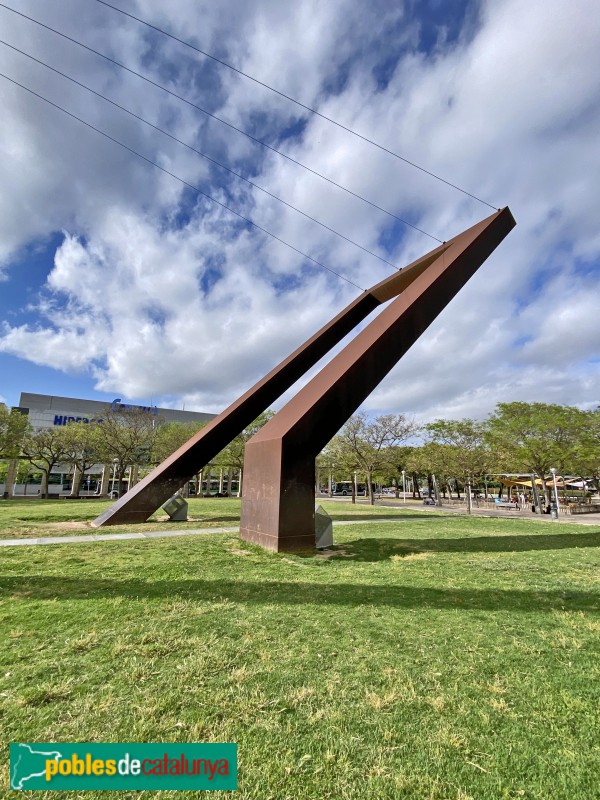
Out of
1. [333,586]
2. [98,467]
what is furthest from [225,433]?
[98,467]

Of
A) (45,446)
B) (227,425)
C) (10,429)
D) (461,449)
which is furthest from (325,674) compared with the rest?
(45,446)

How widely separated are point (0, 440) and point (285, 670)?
3734cm

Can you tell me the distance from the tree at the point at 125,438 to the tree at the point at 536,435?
30071 mm

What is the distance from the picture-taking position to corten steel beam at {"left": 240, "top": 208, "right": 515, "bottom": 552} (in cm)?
937

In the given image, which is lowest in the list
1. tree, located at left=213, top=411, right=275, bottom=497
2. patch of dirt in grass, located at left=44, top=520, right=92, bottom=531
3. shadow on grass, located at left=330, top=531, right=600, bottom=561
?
shadow on grass, located at left=330, top=531, right=600, bottom=561

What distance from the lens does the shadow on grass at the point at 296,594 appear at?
5.34 metres

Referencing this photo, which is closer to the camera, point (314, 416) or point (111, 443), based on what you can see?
point (314, 416)

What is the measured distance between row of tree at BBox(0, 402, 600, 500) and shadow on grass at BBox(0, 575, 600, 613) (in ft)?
86.9

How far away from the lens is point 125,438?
37250 millimetres

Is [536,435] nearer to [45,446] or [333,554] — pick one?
[333,554]

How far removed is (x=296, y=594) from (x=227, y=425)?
30.0 feet

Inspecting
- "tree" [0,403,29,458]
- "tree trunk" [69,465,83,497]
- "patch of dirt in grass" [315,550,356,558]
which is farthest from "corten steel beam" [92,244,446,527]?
"tree trunk" [69,465,83,497]

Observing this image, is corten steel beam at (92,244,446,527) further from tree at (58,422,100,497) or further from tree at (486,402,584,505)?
tree at (58,422,100,497)

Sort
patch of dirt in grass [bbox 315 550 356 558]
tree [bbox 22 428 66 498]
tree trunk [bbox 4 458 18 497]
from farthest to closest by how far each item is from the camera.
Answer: tree trunk [bbox 4 458 18 497]
tree [bbox 22 428 66 498]
patch of dirt in grass [bbox 315 550 356 558]
